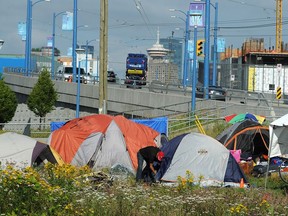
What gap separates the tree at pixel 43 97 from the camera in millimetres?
53531

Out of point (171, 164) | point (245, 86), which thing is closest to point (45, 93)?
point (245, 86)

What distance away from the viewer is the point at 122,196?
11391 millimetres

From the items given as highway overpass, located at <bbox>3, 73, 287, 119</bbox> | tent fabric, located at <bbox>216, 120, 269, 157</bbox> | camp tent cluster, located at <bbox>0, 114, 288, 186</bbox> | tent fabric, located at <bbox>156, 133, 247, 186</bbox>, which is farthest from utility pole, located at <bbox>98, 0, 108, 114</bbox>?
highway overpass, located at <bbox>3, 73, 287, 119</bbox>

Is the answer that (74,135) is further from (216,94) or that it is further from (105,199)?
(216,94)

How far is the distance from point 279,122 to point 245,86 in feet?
152

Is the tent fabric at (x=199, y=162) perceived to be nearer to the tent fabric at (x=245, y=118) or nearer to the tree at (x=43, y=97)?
the tent fabric at (x=245, y=118)

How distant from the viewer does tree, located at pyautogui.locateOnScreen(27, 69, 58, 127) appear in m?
53.5

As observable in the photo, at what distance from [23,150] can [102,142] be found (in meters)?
4.05

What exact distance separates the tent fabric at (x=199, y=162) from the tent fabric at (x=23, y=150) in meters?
3.12

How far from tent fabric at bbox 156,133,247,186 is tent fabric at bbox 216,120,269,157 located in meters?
5.16

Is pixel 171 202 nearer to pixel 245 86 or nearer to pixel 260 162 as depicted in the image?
pixel 260 162

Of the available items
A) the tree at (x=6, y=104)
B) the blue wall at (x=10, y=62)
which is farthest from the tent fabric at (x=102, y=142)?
the blue wall at (x=10, y=62)

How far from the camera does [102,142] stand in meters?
23.3

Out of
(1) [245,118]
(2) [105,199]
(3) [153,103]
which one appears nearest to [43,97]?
(3) [153,103]
